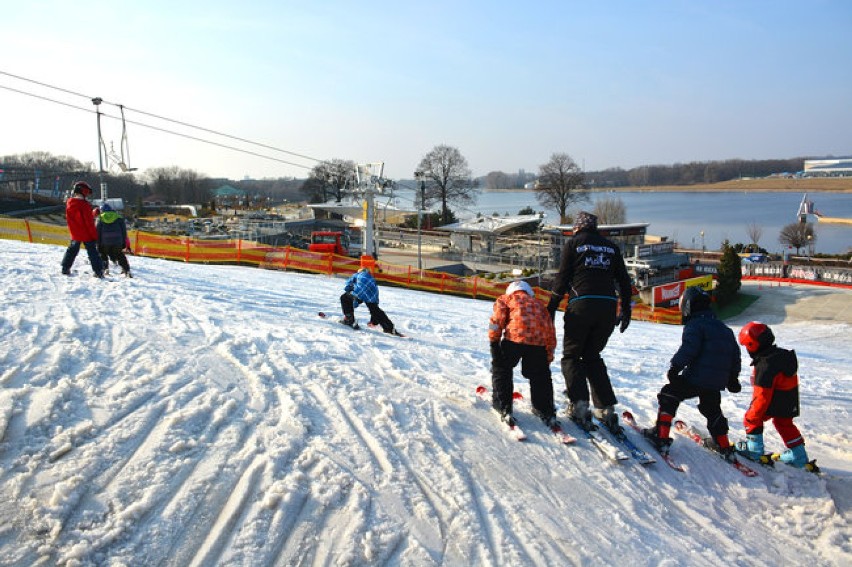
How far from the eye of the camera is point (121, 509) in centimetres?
340

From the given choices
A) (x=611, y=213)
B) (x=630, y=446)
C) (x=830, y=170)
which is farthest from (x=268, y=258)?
(x=830, y=170)

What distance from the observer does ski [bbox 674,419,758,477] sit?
489 centimetres

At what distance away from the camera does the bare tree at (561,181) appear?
67438 mm

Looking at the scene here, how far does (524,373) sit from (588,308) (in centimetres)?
79

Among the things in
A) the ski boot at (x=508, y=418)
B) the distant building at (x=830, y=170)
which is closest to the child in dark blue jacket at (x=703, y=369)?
the ski boot at (x=508, y=418)

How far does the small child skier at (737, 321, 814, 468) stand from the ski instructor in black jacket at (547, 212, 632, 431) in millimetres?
1113

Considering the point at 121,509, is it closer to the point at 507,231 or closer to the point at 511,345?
the point at 511,345

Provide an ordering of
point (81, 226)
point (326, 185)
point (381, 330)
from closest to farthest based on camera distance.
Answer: point (381, 330), point (81, 226), point (326, 185)

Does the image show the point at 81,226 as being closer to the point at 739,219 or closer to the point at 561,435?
the point at 561,435

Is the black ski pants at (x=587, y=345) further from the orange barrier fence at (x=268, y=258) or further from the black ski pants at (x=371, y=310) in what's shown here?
the orange barrier fence at (x=268, y=258)

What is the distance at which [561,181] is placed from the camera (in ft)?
221

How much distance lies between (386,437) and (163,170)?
118521 millimetres

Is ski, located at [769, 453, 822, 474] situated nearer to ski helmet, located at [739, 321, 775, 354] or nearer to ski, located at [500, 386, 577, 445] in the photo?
ski helmet, located at [739, 321, 775, 354]

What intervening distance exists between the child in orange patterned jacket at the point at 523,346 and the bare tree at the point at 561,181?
64.8m
